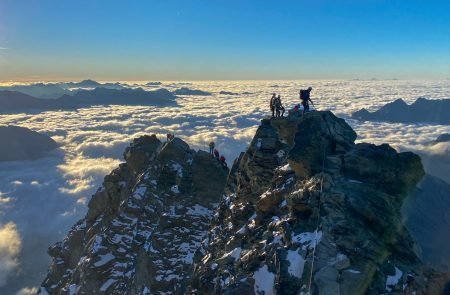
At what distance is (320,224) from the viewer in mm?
22203

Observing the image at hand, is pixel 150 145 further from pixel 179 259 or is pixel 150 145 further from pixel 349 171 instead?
pixel 349 171

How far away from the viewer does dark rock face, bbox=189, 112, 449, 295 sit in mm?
20797

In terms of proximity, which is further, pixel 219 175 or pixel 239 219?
pixel 219 175

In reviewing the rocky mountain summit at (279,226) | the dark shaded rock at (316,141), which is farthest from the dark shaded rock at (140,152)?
the dark shaded rock at (316,141)

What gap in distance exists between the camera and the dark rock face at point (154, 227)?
43.7 meters

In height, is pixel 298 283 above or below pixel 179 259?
above

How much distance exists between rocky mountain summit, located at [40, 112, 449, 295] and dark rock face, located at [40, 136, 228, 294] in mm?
128

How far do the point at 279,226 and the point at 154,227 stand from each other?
25972mm

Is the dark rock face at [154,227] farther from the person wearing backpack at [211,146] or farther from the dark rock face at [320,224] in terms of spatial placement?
the dark rock face at [320,224]

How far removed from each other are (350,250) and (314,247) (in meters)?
1.90

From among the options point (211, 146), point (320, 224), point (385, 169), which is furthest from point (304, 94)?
point (211, 146)

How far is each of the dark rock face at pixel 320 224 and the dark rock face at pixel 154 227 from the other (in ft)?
43.8

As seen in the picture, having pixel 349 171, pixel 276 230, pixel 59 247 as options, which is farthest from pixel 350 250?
pixel 59 247

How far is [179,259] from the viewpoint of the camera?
43.8 meters
